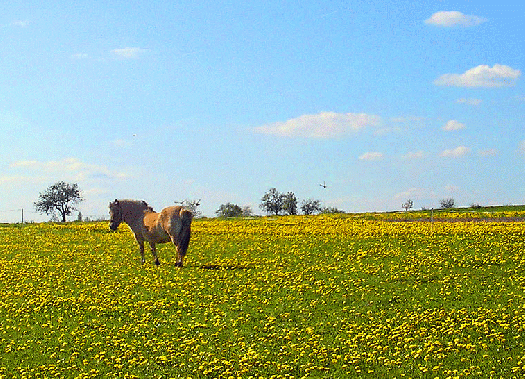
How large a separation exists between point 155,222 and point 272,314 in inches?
567

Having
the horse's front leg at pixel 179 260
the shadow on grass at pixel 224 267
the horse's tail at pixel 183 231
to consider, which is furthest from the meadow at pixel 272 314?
the horse's tail at pixel 183 231

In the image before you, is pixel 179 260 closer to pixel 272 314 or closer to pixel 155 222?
pixel 155 222

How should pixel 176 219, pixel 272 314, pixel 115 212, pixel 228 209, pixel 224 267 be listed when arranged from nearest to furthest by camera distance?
pixel 272 314, pixel 224 267, pixel 176 219, pixel 115 212, pixel 228 209

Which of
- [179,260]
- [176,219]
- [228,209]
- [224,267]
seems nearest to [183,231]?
[176,219]

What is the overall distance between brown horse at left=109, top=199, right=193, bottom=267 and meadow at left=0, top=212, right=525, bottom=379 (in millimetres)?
1376

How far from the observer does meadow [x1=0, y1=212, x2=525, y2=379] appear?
15.4m

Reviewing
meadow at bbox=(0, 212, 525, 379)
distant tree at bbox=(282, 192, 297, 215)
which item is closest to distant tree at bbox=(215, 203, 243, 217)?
distant tree at bbox=(282, 192, 297, 215)

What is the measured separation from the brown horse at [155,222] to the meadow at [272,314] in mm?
Result: 1376

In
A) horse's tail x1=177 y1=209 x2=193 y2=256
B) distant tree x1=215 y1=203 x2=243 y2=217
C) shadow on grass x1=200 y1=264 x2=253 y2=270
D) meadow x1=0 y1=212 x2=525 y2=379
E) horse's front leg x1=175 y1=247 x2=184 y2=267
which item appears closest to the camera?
meadow x1=0 y1=212 x2=525 y2=379

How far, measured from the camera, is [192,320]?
20.2 m

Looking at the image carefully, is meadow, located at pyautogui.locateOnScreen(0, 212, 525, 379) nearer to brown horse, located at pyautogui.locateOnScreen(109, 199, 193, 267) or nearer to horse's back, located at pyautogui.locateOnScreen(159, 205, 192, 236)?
brown horse, located at pyautogui.locateOnScreen(109, 199, 193, 267)

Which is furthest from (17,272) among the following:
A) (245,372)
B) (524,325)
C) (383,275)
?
(524,325)

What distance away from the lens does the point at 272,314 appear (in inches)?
807

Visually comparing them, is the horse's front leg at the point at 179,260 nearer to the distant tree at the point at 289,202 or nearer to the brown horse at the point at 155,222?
the brown horse at the point at 155,222
